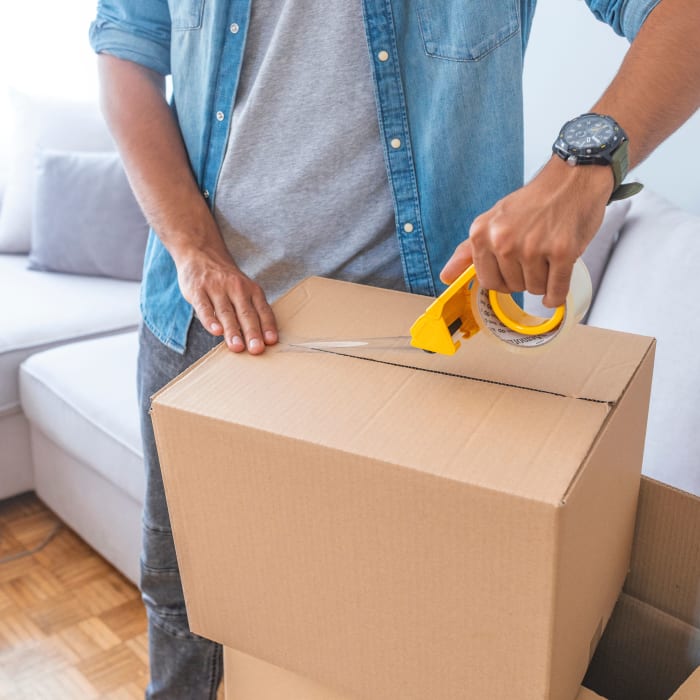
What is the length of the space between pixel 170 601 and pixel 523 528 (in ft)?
2.09

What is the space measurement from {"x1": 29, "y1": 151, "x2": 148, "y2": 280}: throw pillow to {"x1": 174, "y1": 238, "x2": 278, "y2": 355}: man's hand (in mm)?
1526

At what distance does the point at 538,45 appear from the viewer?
1.80 metres

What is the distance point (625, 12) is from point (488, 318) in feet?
1.09

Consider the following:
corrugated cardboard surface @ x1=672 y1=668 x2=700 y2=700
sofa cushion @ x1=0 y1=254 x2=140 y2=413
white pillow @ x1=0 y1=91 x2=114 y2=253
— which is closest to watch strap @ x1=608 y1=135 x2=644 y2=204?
corrugated cardboard surface @ x1=672 y1=668 x2=700 y2=700

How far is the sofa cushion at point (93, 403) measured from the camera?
5.72ft

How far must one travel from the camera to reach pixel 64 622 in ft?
5.82

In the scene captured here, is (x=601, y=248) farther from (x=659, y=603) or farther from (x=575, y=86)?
(x=659, y=603)

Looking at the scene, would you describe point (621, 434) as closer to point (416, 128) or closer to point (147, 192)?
A: point (416, 128)

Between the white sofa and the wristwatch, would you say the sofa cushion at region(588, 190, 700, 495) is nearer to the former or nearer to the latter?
the white sofa

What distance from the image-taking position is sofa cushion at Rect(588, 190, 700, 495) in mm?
1303

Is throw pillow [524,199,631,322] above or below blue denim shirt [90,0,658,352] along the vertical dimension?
below

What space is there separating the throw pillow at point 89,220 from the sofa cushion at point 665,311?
4.38ft

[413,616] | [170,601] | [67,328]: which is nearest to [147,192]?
[170,601]

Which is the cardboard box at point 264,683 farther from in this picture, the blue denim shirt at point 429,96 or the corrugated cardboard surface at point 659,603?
the blue denim shirt at point 429,96
